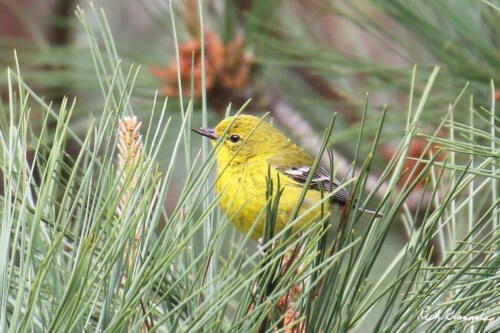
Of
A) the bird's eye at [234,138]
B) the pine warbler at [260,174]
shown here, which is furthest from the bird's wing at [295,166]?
the bird's eye at [234,138]

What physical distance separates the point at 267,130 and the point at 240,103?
449mm

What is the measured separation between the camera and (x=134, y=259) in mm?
1201

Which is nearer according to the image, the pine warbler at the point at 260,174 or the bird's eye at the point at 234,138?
the pine warbler at the point at 260,174

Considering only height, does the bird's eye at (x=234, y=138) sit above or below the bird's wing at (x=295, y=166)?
above

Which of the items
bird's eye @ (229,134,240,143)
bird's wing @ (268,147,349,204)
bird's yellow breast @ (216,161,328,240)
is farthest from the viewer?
bird's eye @ (229,134,240,143)

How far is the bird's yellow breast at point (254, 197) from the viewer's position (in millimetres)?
2018

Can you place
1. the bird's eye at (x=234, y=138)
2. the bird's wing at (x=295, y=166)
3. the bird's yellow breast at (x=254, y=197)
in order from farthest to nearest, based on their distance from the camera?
1. the bird's eye at (x=234, y=138)
2. the bird's wing at (x=295, y=166)
3. the bird's yellow breast at (x=254, y=197)

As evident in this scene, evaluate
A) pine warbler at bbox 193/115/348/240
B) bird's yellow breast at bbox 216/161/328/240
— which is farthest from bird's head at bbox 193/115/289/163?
bird's yellow breast at bbox 216/161/328/240

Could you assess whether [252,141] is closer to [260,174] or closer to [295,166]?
[295,166]

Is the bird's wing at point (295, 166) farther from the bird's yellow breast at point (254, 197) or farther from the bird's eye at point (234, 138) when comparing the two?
the bird's eye at point (234, 138)

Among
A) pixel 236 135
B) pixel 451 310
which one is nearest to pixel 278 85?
pixel 236 135

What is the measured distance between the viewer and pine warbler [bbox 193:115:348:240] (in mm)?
2031

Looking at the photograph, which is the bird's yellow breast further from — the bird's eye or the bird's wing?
the bird's eye

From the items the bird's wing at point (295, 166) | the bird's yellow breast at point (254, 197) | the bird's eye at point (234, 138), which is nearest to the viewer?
the bird's yellow breast at point (254, 197)
